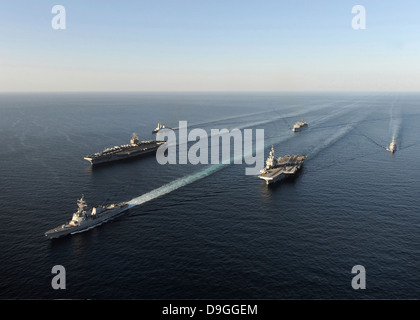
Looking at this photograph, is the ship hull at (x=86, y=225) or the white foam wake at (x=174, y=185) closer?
the ship hull at (x=86, y=225)

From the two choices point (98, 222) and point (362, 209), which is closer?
point (98, 222)

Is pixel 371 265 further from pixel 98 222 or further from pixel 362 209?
pixel 98 222

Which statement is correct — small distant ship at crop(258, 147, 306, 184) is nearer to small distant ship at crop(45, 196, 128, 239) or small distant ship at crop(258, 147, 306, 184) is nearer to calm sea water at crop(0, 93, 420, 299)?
calm sea water at crop(0, 93, 420, 299)

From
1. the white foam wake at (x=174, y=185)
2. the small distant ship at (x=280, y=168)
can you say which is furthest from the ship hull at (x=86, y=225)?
the small distant ship at (x=280, y=168)

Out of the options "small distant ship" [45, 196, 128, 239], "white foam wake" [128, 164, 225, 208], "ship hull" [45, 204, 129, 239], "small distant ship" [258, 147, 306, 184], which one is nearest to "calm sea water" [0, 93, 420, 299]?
"white foam wake" [128, 164, 225, 208]

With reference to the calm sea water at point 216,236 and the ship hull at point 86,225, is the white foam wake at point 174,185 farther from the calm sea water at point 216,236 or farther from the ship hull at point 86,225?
the ship hull at point 86,225

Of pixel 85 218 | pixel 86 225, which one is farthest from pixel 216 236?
pixel 85 218
